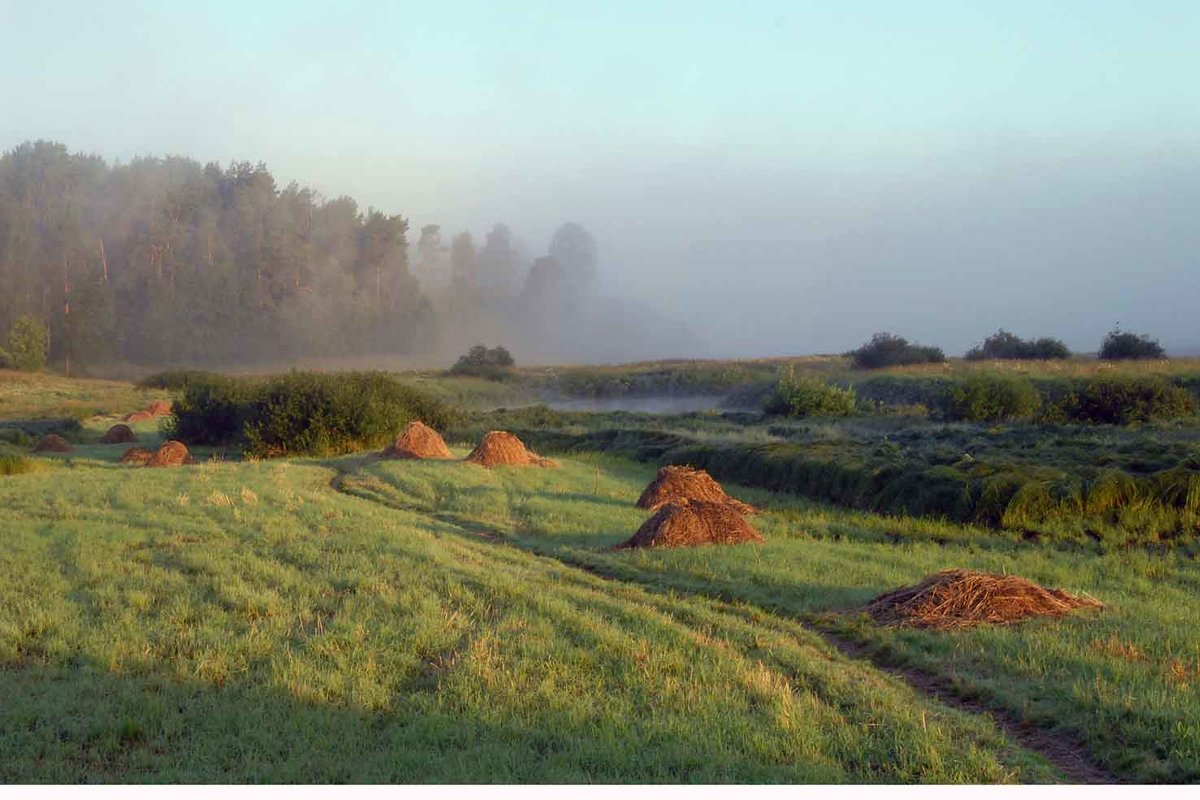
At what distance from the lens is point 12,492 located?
64.7ft

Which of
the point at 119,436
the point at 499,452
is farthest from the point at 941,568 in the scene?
the point at 119,436

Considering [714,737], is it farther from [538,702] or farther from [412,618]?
[412,618]

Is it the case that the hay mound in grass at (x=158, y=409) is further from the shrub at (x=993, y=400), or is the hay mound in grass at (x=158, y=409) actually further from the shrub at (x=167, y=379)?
the shrub at (x=993, y=400)

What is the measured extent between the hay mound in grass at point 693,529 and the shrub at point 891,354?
5305cm

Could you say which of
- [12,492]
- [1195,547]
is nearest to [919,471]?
[1195,547]

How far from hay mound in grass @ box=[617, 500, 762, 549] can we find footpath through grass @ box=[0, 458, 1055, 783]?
6.09 ft

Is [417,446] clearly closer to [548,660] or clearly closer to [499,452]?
[499,452]

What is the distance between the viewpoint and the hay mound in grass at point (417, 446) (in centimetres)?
2820

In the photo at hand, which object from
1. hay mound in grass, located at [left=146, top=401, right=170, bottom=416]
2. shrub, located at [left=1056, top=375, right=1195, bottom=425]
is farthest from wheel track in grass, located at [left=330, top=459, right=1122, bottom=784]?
hay mound in grass, located at [left=146, top=401, right=170, bottom=416]

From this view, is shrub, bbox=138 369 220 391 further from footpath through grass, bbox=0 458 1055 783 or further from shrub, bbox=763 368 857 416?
footpath through grass, bbox=0 458 1055 783

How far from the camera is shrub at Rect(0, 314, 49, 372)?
68.8m

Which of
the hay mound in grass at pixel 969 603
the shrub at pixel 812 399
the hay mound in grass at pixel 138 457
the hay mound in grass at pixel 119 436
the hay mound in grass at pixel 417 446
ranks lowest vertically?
the hay mound in grass at pixel 119 436

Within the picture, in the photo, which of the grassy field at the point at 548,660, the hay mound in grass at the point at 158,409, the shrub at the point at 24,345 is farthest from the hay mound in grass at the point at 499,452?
the shrub at the point at 24,345

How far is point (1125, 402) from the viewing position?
34.2m
